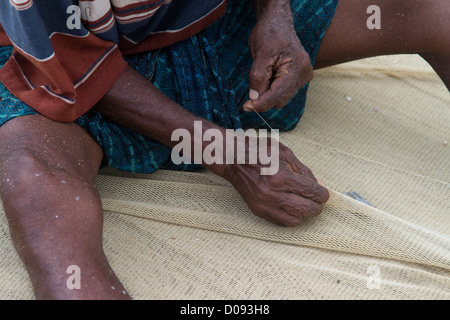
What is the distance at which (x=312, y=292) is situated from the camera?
122cm

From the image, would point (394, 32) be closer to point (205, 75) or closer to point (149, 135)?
point (205, 75)

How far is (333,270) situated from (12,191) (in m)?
0.69

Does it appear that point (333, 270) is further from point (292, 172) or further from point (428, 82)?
point (428, 82)

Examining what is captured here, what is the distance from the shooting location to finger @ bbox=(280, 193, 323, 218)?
1.32 m

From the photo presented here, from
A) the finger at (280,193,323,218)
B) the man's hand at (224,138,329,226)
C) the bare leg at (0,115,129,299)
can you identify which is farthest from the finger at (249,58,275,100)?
the bare leg at (0,115,129,299)

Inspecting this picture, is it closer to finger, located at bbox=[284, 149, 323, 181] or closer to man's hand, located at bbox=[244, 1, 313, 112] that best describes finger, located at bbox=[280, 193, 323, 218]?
finger, located at bbox=[284, 149, 323, 181]

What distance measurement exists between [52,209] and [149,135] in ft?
1.12

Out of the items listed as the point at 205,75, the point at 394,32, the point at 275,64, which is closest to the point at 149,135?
the point at 205,75

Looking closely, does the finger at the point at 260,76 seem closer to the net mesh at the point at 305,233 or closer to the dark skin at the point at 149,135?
the dark skin at the point at 149,135

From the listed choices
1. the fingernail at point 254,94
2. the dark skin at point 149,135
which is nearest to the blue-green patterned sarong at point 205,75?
the dark skin at point 149,135

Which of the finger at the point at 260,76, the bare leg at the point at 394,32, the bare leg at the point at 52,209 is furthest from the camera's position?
the bare leg at the point at 394,32

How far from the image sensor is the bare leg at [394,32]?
4.87 ft

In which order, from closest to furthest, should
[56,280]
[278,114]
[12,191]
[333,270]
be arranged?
[56,280], [12,191], [333,270], [278,114]
